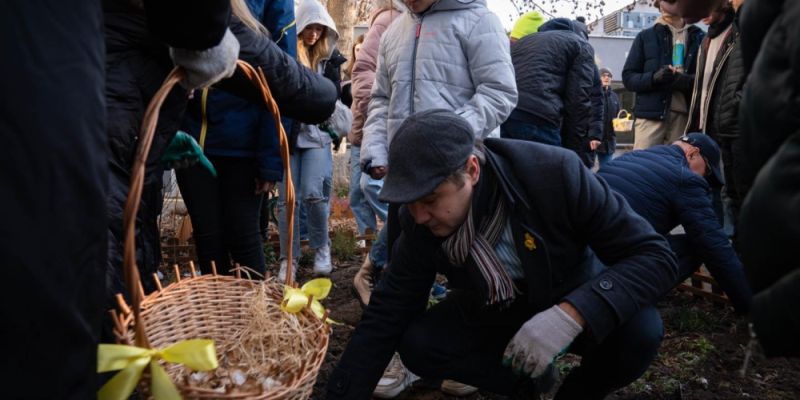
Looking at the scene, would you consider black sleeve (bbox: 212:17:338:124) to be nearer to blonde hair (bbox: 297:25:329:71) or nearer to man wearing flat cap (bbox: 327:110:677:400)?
man wearing flat cap (bbox: 327:110:677:400)

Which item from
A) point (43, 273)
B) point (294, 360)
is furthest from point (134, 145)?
point (43, 273)

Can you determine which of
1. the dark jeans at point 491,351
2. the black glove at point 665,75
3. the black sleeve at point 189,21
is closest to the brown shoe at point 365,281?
the dark jeans at point 491,351

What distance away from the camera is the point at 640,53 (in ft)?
15.9

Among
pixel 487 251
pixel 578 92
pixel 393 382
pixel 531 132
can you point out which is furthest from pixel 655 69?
pixel 487 251

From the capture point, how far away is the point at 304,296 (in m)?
1.61

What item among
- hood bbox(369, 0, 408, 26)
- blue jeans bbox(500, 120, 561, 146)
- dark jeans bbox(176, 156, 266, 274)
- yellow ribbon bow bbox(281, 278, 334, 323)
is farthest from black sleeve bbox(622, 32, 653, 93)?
yellow ribbon bow bbox(281, 278, 334, 323)

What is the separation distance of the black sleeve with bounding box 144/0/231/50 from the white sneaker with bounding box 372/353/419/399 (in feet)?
4.91

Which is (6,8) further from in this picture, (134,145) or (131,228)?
(134,145)

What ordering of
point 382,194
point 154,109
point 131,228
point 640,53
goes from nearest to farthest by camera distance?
1. point 131,228
2. point 154,109
3. point 382,194
4. point 640,53

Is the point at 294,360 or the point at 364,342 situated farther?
the point at 364,342

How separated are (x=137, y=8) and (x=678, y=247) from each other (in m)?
2.31

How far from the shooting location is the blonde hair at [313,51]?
12.7 ft

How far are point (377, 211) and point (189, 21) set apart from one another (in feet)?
8.14

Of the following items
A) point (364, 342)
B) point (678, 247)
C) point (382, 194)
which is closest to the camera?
point (382, 194)
